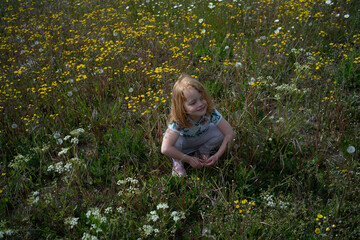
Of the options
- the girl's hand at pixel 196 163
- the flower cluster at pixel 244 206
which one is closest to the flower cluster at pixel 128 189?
the girl's hand at pixel 196 163

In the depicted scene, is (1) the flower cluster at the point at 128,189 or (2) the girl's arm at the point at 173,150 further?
(2) the girl's arm at the point at 173,150

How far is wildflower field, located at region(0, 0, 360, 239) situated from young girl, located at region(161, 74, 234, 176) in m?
0.14

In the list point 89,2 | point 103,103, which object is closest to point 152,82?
point 103,103

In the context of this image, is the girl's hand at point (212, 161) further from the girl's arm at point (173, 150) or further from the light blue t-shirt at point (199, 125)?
the light blue t-shirt at point (199, 125)

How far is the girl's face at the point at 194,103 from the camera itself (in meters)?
2.35

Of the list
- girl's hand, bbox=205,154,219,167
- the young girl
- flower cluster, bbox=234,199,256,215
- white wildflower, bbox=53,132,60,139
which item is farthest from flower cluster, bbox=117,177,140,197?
white wildflower, bbox=53,132,60,139

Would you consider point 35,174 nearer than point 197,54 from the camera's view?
Yes

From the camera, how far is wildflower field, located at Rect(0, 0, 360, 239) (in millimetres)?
2234

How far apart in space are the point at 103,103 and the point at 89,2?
3.97 metres

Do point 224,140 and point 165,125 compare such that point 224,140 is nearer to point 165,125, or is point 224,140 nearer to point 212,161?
point 212,161

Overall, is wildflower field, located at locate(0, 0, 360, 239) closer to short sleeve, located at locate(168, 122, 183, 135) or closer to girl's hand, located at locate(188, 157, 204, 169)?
girl's hand, located at locate(188, 157, 204, 169)

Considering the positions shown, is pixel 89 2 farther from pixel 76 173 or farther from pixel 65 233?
pixel 65 233

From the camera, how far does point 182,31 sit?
489 cm

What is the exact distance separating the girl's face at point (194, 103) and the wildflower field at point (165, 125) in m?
0.50
